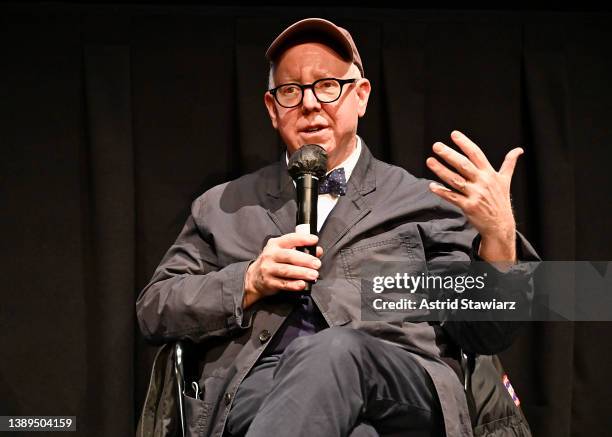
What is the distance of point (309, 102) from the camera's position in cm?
195

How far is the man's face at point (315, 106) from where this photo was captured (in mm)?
1974

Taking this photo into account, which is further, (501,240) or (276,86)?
(276,86)

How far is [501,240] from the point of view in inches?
64.6

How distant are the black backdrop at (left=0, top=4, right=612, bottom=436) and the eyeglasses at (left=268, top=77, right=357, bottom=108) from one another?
0.54m

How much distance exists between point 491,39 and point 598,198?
64cm

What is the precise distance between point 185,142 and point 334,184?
2.46 feet

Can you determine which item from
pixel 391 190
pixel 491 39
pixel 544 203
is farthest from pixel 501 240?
pixel 491 39

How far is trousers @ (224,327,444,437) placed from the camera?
138 centimetres

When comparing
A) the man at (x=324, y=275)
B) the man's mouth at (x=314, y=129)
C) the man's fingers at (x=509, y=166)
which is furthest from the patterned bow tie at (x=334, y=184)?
the man's fingers at (x=509, y=166)

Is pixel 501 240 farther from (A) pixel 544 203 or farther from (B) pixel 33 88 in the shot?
(B) pixel 33 88

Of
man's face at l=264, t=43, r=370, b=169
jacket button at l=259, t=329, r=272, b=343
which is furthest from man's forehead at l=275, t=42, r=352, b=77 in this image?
jacket button at l=259, t=329, r=272, b=343

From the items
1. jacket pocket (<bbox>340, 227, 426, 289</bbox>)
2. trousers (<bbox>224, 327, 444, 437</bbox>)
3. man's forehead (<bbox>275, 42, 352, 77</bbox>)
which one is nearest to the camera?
trousers (<bbox>224, 327, 444, 437</bbox>)

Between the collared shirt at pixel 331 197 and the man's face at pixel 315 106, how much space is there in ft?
0.18

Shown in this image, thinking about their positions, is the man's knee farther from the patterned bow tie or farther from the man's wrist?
the patterned bow tie
